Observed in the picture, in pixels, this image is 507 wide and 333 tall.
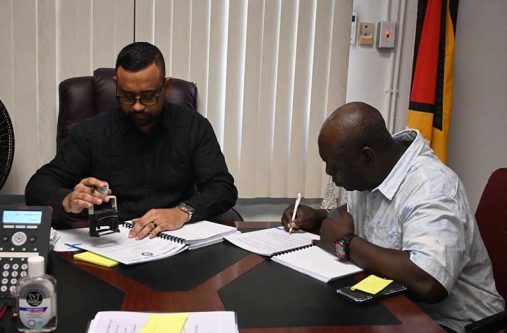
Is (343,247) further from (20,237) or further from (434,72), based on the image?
(434,72)

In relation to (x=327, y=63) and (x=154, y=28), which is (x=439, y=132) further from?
(x=154, y=28)

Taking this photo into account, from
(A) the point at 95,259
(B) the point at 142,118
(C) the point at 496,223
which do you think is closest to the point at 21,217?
(A) the point at 95,259

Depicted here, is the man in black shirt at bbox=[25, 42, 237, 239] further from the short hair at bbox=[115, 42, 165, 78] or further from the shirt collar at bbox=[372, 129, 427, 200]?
the shirt collar at bbox=[372, 129, 427, 200]

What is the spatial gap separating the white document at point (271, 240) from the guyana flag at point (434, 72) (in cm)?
138

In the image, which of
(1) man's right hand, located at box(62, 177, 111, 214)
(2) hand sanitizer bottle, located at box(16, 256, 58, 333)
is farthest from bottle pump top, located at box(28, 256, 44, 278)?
(1) man's right hand, located at box(62, 177, 111, 214)

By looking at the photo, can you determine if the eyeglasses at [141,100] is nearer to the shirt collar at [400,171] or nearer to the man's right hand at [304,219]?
the man's right hand at [304,219]

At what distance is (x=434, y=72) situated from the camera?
2.63 m

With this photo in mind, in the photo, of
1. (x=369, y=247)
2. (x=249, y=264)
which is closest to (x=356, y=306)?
(x=369, y=247)

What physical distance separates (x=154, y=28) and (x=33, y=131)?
2.58 feet

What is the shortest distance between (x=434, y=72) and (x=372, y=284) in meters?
1.77

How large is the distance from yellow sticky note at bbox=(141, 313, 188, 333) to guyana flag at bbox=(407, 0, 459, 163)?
2.08 m

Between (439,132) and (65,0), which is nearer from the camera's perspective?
(65,0)

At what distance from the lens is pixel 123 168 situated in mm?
1979

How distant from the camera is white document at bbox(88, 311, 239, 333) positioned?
3.05 feet
